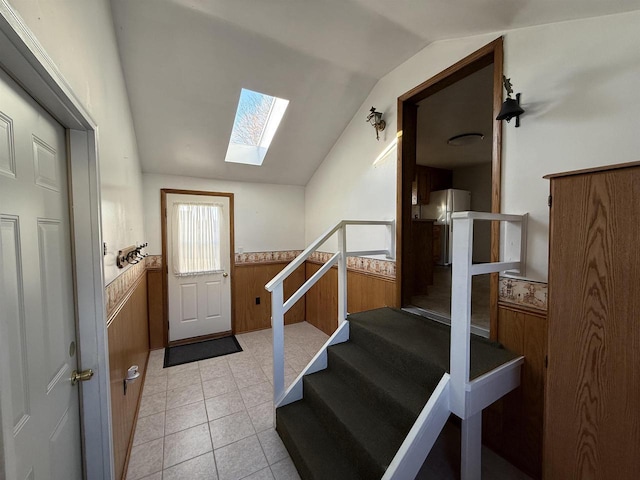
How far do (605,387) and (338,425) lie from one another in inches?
48.4

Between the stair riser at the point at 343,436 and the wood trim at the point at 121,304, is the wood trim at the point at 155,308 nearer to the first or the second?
the wood trim at the point at 121,304

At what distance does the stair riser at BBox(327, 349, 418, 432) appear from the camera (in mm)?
1389

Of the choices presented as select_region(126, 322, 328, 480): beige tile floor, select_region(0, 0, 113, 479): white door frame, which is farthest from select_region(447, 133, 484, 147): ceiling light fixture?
select_region(0, 0, 113, 479): white door frame

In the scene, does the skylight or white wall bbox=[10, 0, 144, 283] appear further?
the skylight

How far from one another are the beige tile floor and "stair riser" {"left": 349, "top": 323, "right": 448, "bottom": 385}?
2.88 feet

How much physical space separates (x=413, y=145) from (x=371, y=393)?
2.04m

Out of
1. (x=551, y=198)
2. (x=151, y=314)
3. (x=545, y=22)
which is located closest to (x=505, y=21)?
(x=545, y=22)

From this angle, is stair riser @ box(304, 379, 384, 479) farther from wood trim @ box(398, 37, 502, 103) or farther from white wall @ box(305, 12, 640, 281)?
wood trim @ box(398, 37, 502, 103)

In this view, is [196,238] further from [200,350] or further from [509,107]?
[509,107]

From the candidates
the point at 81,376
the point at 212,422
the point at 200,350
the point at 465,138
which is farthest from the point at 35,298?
the point at 465,138

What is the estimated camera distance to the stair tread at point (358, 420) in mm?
1290

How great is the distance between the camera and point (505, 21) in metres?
1.47

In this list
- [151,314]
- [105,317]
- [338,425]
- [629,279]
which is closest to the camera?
[629,279]

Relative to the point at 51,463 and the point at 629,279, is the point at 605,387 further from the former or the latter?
the point at 51,463
